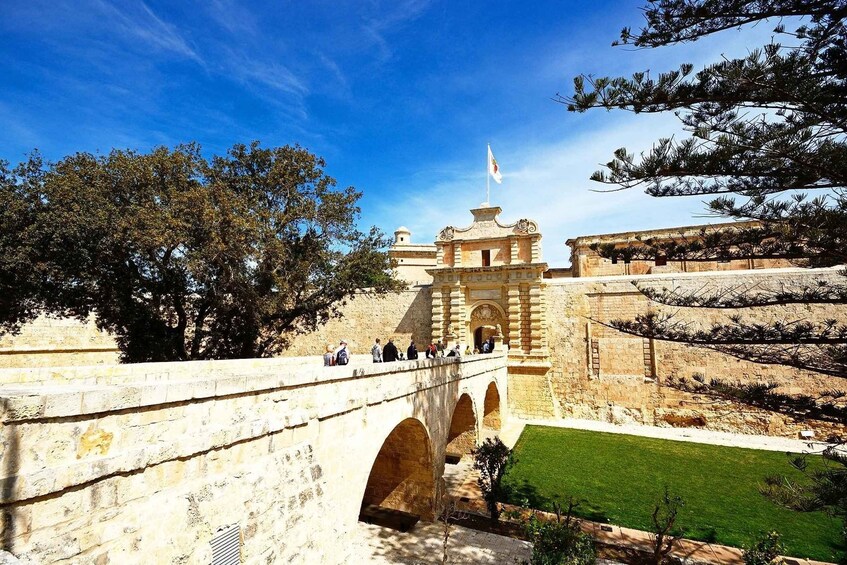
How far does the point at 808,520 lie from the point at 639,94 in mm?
11401

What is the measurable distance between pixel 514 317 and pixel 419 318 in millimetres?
5237

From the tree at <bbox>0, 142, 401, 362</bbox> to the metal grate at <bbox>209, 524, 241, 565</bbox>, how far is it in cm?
851

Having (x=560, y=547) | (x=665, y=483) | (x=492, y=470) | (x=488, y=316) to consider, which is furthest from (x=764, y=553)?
(x=488, y=316)

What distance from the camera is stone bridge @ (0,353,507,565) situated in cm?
230

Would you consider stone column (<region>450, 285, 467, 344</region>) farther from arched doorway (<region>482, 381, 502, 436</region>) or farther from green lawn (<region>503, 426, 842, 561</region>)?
green lawn (<region>503, 426, 842, 561</region>)

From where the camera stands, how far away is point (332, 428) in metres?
5.13

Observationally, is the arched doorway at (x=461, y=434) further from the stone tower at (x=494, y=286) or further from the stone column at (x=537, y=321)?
the stone column at (x=537, y=321)

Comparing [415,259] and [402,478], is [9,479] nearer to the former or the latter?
[402,478]

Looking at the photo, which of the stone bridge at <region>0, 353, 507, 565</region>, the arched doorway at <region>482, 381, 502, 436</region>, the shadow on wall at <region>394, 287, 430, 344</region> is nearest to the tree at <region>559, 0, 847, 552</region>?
the stone bridge at <region>0, 353, 507, 565</region>

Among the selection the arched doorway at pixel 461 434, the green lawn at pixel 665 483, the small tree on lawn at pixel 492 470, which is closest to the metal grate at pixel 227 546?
Answer: the small tree on lawn at pixel 492 470

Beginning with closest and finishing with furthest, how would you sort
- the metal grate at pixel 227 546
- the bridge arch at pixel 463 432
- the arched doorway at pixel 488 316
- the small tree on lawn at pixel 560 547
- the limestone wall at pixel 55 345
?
the metal grate at pixel 227 546
the small tree on lawn at pixel 560 547
the bridge arch at pixel 463 432
the limestone wall at pixel 55 345
the arched doorway at pixel 488 316

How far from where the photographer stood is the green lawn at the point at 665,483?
29.6 ft

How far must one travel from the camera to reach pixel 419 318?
2147 cm

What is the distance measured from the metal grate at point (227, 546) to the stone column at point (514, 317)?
16.3 m
